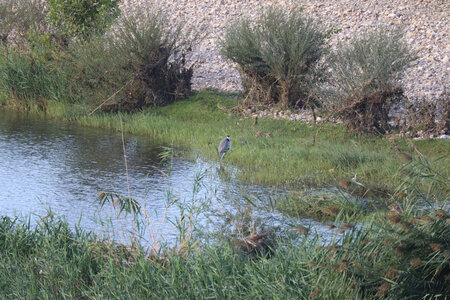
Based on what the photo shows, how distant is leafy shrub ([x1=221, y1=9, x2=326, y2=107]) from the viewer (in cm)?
1088

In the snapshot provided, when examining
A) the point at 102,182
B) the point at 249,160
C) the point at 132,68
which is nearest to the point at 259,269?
the point at 102,182

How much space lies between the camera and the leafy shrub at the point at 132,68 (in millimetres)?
11664

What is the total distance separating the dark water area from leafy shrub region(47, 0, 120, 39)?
3.10 m

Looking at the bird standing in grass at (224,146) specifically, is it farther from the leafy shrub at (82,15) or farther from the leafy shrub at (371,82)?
the leafy shrub at (82,15)

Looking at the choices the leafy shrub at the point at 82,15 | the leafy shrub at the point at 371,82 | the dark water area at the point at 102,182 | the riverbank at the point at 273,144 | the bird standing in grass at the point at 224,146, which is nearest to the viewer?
the dark water area at the point at 102,182

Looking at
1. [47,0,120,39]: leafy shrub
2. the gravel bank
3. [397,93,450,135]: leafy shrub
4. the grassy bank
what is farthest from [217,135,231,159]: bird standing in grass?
[47,0,120,39]: leafy shrub

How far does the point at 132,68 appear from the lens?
464 inches

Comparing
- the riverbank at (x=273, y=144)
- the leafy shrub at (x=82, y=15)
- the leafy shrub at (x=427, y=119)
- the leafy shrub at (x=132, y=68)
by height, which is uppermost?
the leafy shrub at (x=82, y=15)

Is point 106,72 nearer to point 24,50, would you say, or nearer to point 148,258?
point 24,50

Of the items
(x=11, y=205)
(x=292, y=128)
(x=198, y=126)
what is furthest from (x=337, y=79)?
(x=11, y=205)

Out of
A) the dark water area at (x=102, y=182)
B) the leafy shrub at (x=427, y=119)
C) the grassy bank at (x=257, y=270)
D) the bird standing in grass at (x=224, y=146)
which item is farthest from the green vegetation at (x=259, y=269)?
the leafy shrub at (x=427, y=119)

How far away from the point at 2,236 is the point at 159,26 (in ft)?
25.5

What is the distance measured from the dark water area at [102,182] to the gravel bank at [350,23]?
3.95m

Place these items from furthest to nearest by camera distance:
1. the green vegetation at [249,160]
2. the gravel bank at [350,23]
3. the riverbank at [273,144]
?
the gravel bank at [350,23]
the riverbank at [273,144]
the green vegetation at [249,160]
